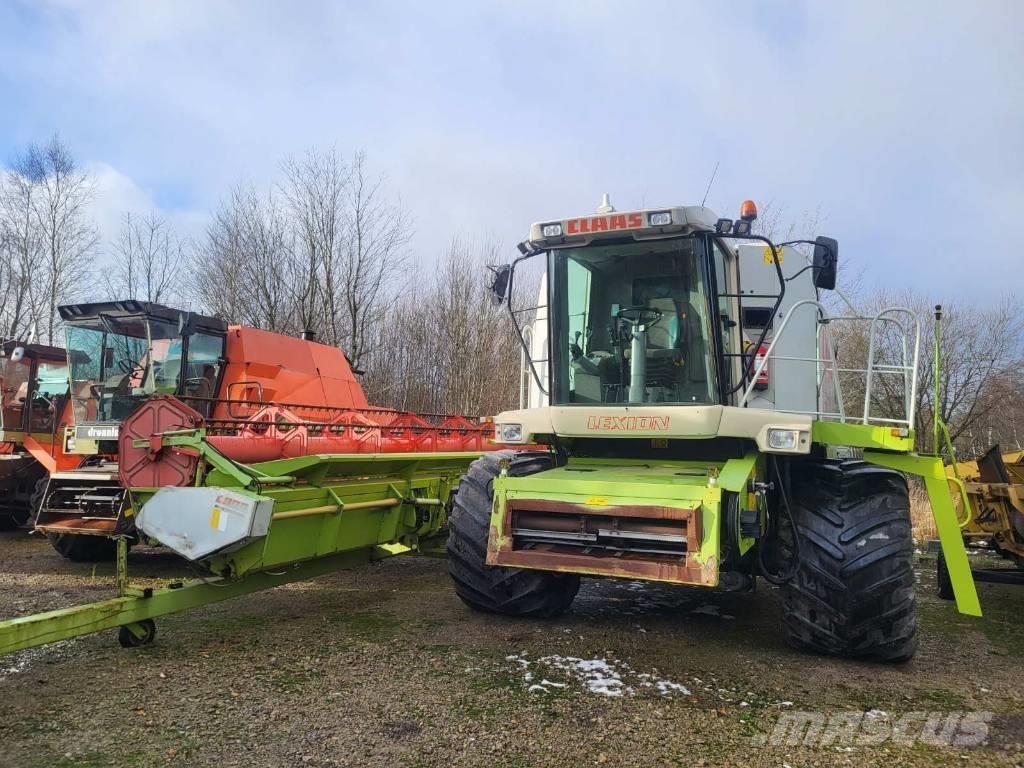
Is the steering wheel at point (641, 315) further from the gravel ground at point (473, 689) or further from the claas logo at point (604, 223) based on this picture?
the gravel ground at point (473, 689)

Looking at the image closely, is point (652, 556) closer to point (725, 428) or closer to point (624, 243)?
point (725, 428)

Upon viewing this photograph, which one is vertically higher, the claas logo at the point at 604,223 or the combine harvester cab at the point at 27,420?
the claas logo at the point at 604,223

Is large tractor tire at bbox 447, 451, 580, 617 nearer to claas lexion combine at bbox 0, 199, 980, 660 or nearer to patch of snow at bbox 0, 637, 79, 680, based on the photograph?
claas lexion combine at bbox 0, 199, 980, 660

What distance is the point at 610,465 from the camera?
17.0 feet

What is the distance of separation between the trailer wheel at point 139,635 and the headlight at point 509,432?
97.3 inches

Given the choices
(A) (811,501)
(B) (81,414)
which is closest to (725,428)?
(A) (811,501)

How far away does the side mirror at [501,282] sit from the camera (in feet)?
17.4

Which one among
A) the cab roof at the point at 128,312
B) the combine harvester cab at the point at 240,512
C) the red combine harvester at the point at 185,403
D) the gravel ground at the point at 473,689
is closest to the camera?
the gravel ground at the point at 473,689

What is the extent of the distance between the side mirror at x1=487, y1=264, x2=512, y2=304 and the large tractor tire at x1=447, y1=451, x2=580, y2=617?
1205mm

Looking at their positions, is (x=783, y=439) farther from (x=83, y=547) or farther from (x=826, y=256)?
(x=83, y=547)

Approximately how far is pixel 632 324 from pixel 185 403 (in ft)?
14.9

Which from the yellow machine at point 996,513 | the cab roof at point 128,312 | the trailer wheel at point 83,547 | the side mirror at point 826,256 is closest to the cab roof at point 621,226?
the side mirror at point 826,256

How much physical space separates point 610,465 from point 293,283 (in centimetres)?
1576

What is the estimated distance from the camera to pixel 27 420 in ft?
33.1
